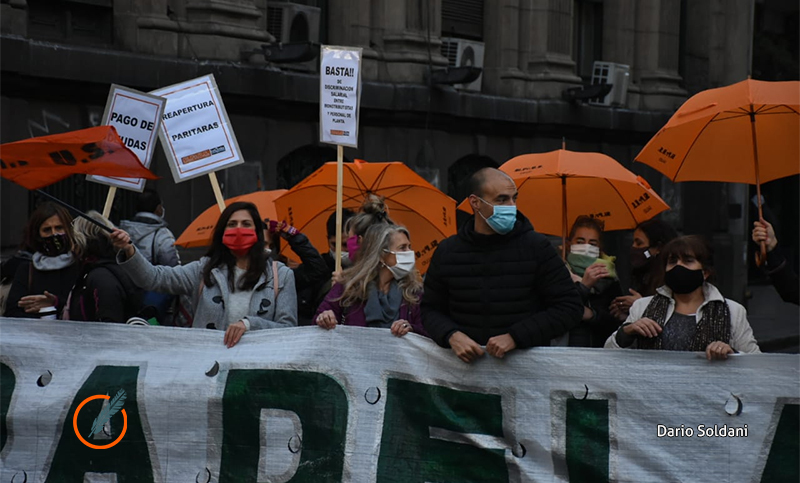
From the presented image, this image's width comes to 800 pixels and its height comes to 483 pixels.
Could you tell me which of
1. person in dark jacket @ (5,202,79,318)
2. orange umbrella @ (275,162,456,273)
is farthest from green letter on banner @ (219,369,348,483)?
orange umbrella @ (275,162,456,273)

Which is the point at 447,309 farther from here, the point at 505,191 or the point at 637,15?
the point at 637,15

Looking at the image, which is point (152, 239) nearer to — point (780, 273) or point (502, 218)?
point (502, 218)

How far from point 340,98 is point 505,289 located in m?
3.27

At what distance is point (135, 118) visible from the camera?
7961mm

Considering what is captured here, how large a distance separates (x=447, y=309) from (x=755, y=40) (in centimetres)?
2457

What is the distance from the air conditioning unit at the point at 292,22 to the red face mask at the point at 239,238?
1008 cm

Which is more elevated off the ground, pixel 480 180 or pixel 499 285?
pixel 480 180

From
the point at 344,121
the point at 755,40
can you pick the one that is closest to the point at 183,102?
the point at 344,121

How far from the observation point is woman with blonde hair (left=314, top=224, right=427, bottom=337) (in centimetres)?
668

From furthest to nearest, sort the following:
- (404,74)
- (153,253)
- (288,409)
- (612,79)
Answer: (612,79), (404,74), (153,253), (288,409)

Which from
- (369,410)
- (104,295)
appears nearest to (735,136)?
(369,410)

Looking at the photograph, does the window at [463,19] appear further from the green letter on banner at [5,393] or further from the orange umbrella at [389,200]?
the green letter on banner at [5,393]

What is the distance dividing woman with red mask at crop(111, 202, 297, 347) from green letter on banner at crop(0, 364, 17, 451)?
2.85 feet

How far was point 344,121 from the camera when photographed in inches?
345
